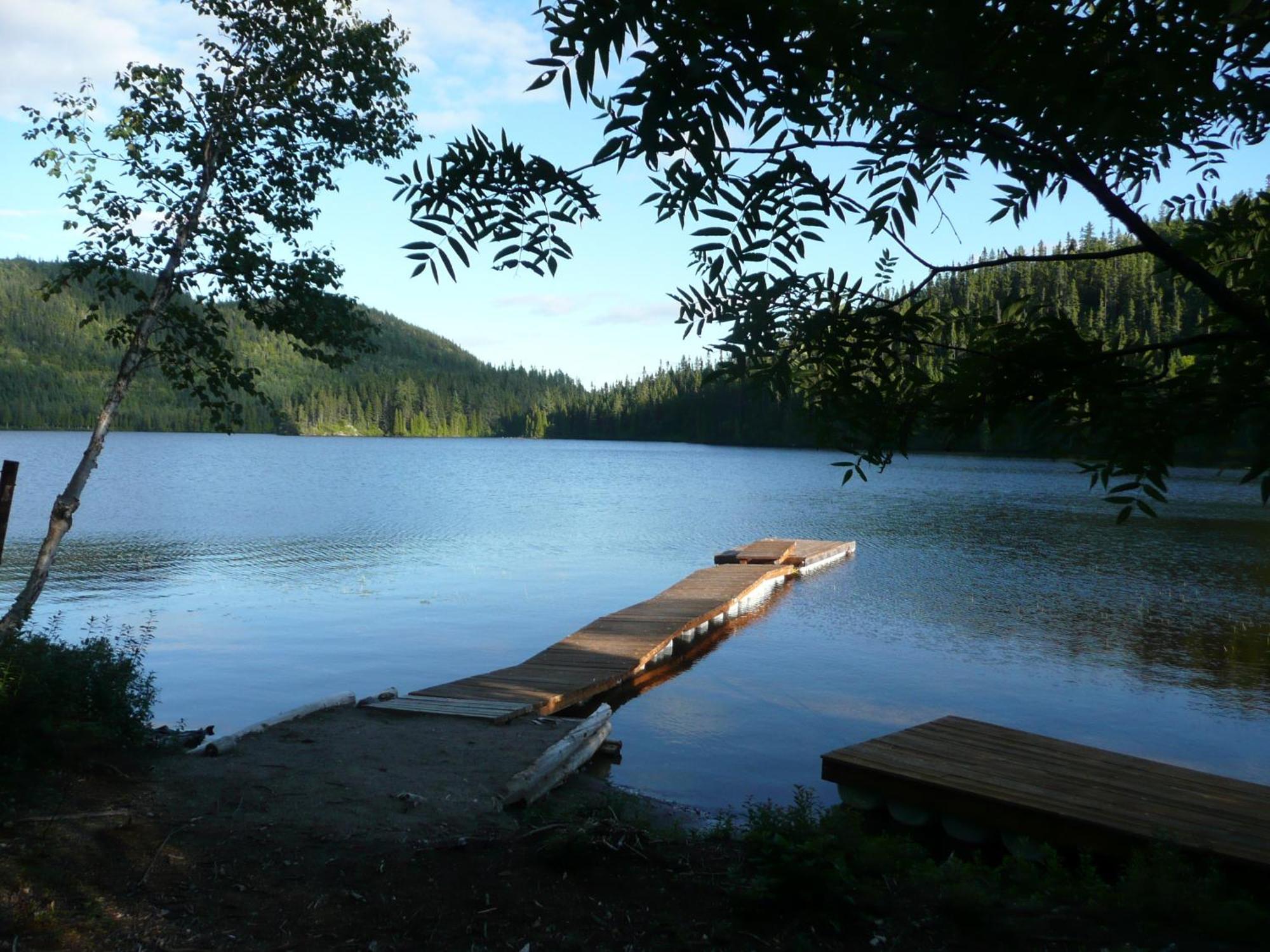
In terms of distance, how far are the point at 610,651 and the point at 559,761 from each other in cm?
608

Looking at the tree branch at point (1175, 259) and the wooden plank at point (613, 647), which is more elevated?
the tree branch at point (1175, 259)

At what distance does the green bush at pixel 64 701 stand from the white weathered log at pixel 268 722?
59 centimetres

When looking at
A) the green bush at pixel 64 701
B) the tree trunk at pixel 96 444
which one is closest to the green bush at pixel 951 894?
the green bush at pixel 64 701

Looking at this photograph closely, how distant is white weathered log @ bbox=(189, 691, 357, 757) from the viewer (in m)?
8.69

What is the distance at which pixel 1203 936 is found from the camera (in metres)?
4.90

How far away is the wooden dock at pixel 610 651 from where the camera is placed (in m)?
11.4

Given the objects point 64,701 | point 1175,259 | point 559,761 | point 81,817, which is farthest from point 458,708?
point 1175,259

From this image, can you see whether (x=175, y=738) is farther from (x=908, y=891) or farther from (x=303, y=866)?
(x=908, y=891)

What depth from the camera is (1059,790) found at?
828 centimetres

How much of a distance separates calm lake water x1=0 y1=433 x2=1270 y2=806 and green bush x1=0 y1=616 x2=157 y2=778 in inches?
167

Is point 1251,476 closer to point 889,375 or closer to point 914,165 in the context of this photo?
point 889,375

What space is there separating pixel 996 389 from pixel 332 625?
1710cm

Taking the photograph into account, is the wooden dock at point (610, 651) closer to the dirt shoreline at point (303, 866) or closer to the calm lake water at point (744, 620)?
the calm lake water at point (744, 620)

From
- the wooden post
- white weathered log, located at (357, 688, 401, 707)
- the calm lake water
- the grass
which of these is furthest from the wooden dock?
the grass
